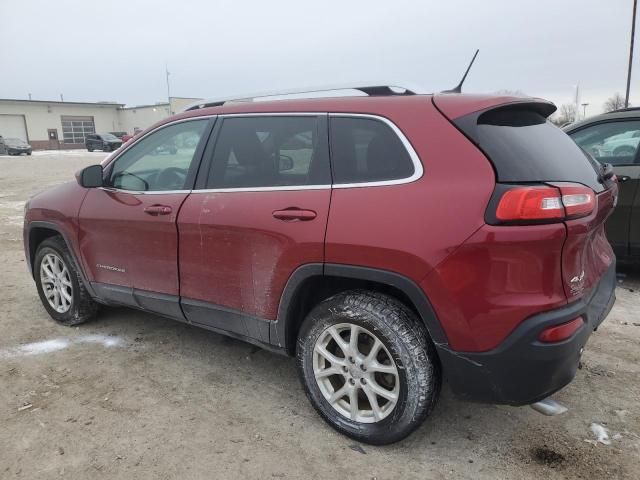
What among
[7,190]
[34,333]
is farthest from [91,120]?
[34,333]

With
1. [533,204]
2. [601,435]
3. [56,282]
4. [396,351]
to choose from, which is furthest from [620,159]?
[56,282]

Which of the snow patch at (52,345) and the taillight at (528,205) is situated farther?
the snow patch at (52,345)

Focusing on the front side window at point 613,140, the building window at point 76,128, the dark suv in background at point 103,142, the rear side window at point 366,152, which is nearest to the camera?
the rear side window at point 366,152

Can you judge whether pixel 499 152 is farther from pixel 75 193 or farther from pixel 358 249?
pixel 75 193

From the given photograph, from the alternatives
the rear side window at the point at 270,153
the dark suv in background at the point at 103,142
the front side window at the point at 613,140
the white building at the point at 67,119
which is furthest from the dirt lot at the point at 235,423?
the white building at the point at 67,119

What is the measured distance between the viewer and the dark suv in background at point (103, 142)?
140 ft

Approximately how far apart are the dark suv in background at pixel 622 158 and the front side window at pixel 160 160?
3861 mm

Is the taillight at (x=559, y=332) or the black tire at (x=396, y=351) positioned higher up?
the taillight at (x=559, y=332)

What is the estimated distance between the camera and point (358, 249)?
7.95 feet

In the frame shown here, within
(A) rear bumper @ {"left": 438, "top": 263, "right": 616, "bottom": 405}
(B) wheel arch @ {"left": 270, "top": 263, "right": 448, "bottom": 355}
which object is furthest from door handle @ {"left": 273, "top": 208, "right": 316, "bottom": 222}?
(A) rear bumper @ {"left": 438, "top": 263, "right": 616, "bottom": 405}

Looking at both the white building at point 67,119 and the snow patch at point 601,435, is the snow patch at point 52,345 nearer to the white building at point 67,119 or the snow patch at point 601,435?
the snow patch at point 601,435

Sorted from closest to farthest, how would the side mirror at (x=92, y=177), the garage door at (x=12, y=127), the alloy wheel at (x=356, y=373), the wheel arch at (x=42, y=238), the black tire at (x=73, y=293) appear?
the alloy wheel at (x=356, y=373), the side mirror at (x=92, y=177), the wheel arch at (x=42, y=238), the black tire at (x=73, y=293), the garage door at (x=12, y=127)

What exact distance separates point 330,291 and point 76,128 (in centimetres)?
6176

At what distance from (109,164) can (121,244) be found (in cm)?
64
